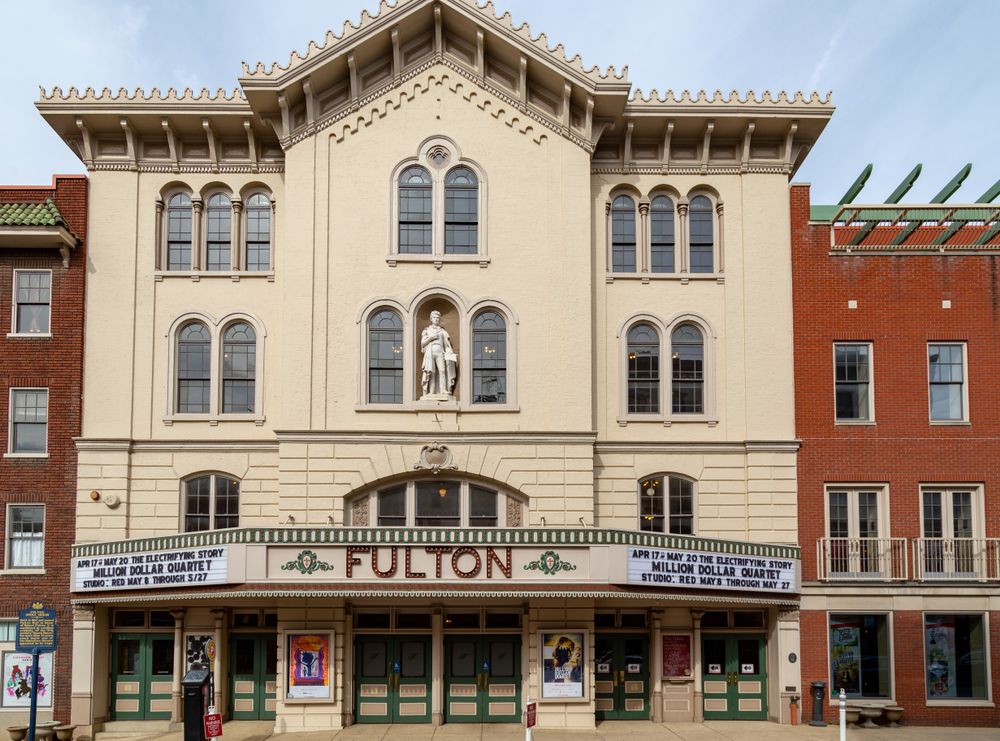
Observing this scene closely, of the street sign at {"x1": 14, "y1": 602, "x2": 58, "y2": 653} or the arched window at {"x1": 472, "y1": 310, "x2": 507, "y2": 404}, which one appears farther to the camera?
the arched window at {"x1": 472, "y1": 310, "x2": 507, "y2": 404}

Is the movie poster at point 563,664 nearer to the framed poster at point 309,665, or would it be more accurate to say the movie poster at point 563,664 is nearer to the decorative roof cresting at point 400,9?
the framed poster at point 309,665

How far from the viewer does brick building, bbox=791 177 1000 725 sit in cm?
2659

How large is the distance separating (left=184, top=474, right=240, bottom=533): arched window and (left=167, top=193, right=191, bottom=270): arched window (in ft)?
18.4

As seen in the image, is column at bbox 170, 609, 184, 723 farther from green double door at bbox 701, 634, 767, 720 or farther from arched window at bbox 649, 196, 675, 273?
arched window at bbox 649, 196, 675, 273

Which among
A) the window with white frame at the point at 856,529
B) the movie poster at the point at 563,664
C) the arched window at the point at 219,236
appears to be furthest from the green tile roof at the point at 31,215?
the window with white frame at the point at 856,529

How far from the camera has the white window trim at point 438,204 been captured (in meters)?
26.8

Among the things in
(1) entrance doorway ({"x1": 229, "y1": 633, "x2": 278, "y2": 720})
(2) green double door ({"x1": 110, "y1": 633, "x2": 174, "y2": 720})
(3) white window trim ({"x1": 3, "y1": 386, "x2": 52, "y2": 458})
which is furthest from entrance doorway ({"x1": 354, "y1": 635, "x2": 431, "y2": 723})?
(3) white window trim ({"x1": 3, "y1": 386, "x2": 52, "y2": 458})

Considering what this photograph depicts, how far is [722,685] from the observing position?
26953mm

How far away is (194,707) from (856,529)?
16455mm

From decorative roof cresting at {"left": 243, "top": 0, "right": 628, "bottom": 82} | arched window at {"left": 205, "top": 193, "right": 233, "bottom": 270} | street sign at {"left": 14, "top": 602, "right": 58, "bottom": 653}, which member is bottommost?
street sign at {"left": 14, "top": 602, "right": 58, "bottom": 653}

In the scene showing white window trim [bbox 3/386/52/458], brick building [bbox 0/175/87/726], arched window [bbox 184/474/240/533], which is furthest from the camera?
arched window [bbox 184/474/240/533]

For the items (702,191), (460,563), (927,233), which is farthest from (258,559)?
(927,233)

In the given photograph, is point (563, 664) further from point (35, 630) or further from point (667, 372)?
point (35, 630)

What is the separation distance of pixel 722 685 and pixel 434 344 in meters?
11.2
